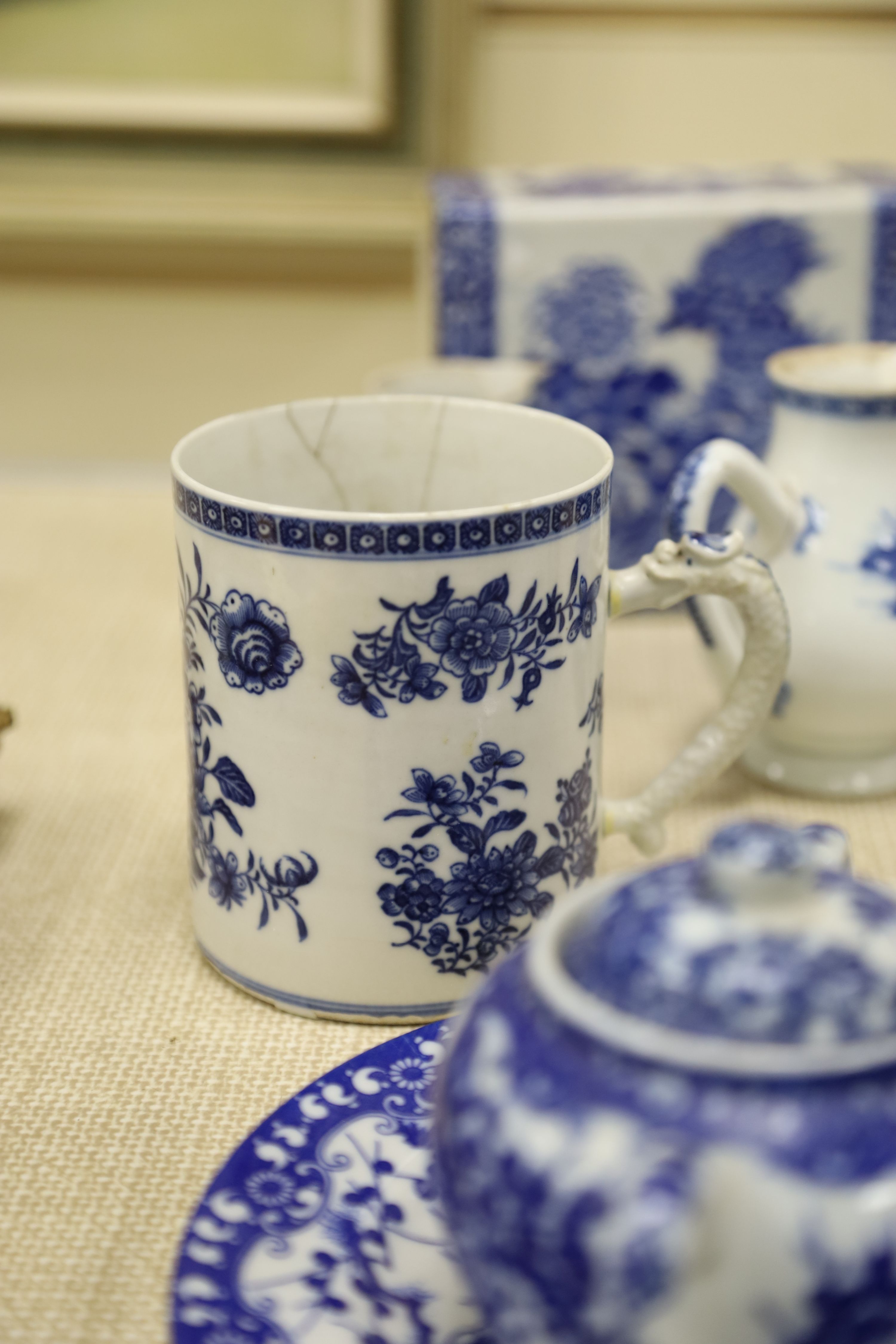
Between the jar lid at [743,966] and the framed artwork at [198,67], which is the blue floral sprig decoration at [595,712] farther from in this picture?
the framed artwork at [198,67]

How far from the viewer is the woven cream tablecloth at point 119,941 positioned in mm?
386

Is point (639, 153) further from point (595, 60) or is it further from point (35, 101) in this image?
point (35, 101)

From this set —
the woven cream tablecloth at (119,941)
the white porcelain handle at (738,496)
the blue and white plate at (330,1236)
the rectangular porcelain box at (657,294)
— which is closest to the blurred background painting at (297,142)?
the rectangular porcelain box at (657,294)

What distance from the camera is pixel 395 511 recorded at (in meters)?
0.58

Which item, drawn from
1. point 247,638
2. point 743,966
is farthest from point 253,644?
point 743,966

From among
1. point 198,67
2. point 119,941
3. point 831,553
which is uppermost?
point 198,67

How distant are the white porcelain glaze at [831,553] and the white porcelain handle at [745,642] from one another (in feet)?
0.27

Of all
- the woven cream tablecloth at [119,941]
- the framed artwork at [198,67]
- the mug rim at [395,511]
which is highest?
the framed artwork at [198,67]

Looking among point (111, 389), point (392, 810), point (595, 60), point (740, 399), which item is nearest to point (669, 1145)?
point (392, 810)

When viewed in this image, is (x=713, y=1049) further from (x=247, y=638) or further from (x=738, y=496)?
(x=738, y=496)

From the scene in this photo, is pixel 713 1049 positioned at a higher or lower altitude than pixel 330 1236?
higher

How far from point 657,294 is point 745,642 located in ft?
1.19

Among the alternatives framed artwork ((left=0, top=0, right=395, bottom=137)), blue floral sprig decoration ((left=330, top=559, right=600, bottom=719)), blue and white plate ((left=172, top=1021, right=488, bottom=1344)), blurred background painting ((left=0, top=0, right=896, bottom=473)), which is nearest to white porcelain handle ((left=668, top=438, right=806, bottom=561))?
blue floral sprig decoration ((left=330, top=559, right=600, bottom=719))

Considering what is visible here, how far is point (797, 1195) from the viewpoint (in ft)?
0.80
